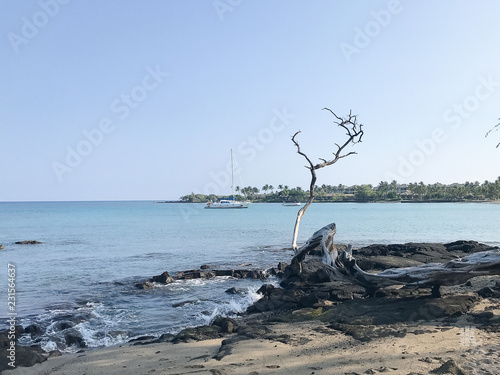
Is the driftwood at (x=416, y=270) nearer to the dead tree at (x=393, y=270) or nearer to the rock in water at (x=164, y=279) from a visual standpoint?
→ the dead tree at (x=393, y=270)

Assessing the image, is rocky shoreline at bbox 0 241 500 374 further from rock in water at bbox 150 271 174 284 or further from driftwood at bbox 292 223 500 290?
rock in water at bbox 150 271 174 284

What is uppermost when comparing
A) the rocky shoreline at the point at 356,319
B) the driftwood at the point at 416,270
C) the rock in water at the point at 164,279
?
the driftwood at the point at 416,270

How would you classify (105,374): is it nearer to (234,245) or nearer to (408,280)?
(408,280)

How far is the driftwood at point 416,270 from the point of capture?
9.86 metres

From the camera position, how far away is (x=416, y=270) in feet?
35.0

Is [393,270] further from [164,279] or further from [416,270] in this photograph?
[164,279]

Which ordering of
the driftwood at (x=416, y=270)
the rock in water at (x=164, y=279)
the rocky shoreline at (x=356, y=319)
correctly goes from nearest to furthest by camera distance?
the rocky shoreline at (x=356, y=319) → the driftwood at (x=416, y=270) → the rock in water at (x=164, y=279)

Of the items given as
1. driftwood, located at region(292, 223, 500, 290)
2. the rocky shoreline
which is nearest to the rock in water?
the rocky shoreline

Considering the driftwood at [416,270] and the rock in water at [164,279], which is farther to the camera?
the rock in water at [164,279]

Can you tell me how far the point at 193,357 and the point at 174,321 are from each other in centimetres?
457

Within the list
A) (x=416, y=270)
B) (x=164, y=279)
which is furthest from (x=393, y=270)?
(x=164, y=279)

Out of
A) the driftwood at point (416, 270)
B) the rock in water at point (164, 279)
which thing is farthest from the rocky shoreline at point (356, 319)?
the rock in water at point (164, 279)

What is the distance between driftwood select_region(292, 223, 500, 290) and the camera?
32.3ft

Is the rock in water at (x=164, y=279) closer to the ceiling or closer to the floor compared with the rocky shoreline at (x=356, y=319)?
closer to the floor
